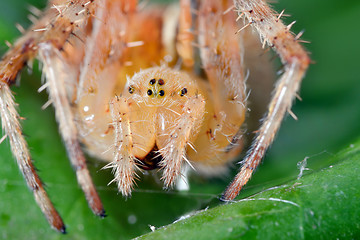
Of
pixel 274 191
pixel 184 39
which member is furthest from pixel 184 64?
pixel 274 191

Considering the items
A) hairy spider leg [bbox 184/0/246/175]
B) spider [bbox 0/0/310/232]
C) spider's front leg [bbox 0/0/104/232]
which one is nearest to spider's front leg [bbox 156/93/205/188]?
spider [bbox 0/0/310/232]

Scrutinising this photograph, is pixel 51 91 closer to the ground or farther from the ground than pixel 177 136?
farther from the ground

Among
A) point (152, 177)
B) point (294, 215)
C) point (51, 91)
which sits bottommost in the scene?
point (152, 177)

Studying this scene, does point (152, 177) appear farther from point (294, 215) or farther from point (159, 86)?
point (294, 215)

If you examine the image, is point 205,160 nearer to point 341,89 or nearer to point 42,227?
point 42,227

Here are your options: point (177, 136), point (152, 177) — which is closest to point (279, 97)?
point (177, 136)

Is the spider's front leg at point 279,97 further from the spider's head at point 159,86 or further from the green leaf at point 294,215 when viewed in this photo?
the spider's head at point 159,86

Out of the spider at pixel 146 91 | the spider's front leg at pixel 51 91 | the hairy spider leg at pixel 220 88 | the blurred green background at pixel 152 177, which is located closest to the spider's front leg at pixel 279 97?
the spider at pixel 146 91
